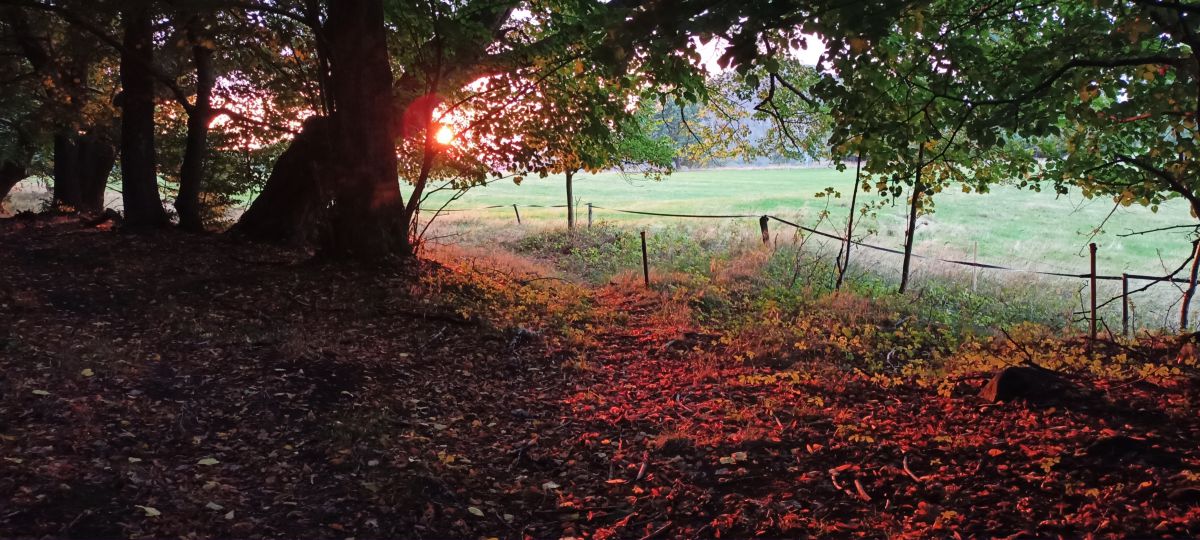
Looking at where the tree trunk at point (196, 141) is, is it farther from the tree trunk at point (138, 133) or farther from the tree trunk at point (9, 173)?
the tree trunk at point (9, 173)

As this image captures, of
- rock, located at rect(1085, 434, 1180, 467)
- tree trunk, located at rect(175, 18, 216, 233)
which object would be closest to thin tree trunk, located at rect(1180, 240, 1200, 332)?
rock, located at rect(1085, 434, 1180, 467)

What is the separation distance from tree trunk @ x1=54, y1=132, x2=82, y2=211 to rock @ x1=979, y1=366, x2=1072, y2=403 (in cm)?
1857

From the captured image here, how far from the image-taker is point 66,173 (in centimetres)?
1603

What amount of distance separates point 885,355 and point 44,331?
8592 mm

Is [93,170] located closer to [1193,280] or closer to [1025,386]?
[1025,386]

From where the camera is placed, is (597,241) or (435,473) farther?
(597,241)

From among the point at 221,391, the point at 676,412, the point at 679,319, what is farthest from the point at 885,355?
the point at 221,391

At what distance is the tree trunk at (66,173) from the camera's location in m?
15.6

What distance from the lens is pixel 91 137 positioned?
15688mm

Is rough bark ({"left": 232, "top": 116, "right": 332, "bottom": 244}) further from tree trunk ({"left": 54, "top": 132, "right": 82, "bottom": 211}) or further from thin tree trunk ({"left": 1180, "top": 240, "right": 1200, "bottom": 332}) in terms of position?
thin tree trunk ({"left": 1180, "top": 240, "right": 1200, "bottom": 332})

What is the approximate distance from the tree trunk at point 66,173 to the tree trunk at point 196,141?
17.3 feet

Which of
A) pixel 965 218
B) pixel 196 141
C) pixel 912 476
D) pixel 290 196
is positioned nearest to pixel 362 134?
pixel 290 196

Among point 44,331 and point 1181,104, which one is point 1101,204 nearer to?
point 1181,104

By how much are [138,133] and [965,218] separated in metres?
30.2
